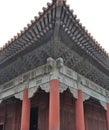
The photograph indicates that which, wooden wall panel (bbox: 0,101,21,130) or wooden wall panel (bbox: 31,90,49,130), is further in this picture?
wooden wall panel (bbox: 0,101,21,130)

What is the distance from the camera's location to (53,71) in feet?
22.4

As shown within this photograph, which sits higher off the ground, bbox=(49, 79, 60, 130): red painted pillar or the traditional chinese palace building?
the traditional chinese palace building

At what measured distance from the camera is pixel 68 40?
6.93 m

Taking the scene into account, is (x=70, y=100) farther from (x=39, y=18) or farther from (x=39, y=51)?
(x=39, y=18)

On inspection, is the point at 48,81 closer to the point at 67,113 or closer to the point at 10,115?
the point at 67,113

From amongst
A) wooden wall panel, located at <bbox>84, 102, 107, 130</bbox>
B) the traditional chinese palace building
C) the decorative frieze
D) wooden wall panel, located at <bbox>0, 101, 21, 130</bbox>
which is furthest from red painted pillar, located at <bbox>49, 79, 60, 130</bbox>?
wooden wall panel, located at <bbox>84, 102, 107, 130</bbox>

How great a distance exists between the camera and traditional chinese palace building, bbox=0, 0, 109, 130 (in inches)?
247

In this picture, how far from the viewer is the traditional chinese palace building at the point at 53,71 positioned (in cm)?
626

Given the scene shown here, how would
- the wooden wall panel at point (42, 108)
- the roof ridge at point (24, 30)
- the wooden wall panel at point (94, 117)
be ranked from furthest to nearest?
the wooden wall panel at point (94, 117) < the wooden wall panel at point (42, 108) < the roof ridge at point (24, 30)

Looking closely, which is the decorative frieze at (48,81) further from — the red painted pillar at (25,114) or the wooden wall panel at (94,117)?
the wooden wall panel at (94,117)

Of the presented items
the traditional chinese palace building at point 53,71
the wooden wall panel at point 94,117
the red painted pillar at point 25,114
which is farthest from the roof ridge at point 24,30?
the wooden wall panel at point 94,117

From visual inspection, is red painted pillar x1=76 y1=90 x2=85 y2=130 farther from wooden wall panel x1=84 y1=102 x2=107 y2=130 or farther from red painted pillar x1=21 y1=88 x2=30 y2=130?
wooden wall panel x1=84 y1=102 x2=107 y2=130

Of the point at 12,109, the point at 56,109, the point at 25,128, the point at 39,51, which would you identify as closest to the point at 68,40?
the point at 39,51

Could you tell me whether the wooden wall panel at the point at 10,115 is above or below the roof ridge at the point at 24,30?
below
